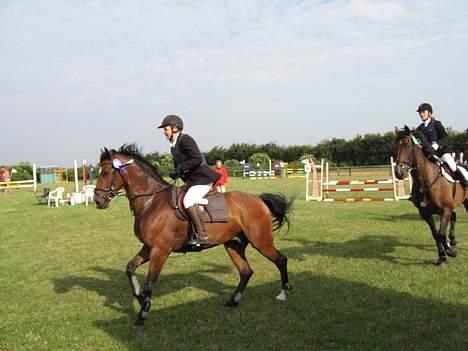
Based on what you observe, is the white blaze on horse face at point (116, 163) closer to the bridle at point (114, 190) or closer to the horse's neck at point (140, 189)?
the bridle at point (114, 190)

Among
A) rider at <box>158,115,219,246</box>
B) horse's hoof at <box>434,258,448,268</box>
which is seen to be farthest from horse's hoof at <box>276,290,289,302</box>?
horse's hoof at <box>434,258,448,268</box>

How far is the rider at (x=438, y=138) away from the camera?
9.03m

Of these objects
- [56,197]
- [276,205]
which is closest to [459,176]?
[276,205]

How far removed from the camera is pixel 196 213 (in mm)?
6484

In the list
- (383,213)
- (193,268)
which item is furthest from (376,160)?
(193,268)

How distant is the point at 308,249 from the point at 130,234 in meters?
6.34

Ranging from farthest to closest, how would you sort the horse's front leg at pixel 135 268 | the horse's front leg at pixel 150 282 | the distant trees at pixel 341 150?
1. the distant trees at pixel 341 150
2. the horse's front leg at pixel 135 268
3. the horse's front leg at pixel 150 282

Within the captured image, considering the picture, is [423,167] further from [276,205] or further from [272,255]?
[272,255]

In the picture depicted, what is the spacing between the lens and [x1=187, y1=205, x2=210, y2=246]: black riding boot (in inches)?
254

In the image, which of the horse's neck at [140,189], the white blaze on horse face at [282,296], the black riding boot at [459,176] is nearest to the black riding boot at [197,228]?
the horse's neck at [140,189]

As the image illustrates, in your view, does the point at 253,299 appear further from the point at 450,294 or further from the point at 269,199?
the point at 450,294

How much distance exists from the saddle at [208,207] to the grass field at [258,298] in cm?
139

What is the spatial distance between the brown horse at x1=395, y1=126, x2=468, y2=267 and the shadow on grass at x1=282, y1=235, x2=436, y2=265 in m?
0.67

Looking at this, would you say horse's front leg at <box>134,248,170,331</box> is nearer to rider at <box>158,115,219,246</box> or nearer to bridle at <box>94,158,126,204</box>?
rider at <box>158,115,219,246</box>
